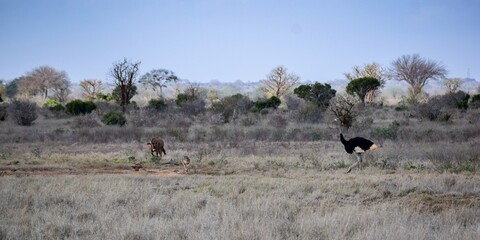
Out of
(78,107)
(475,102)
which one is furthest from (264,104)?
(475,102)

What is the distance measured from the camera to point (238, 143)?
21203 millimetres

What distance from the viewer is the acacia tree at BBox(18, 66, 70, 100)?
8062 centimetres

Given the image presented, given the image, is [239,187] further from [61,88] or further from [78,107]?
[61,88]

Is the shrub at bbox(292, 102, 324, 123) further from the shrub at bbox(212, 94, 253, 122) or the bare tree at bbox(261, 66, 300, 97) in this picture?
the bare tree at bbox(261, 66, 300, 97)

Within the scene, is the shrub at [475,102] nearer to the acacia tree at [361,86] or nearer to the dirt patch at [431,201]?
the acacia tree at [361,86]

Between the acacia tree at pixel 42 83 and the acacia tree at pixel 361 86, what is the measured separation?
51793mm

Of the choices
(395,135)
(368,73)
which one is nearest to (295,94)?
(368,73)

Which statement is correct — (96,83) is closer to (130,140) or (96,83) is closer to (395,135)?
(130,140)

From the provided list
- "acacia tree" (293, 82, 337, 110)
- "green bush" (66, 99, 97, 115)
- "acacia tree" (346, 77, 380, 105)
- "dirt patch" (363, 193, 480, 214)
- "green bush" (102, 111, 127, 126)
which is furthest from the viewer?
A: "acacia tree" (346, 77, 380, 105)

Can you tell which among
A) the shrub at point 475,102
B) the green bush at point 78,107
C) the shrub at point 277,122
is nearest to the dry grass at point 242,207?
the shrub at point 277,122

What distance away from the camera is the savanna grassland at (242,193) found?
6.73 m

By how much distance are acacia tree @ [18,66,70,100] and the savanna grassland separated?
6512cm

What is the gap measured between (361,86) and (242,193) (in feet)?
152

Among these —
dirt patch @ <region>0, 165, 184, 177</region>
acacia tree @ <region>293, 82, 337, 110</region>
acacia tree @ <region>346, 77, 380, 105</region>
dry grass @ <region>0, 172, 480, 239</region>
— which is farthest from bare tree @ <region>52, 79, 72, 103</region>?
dry grass @ <region>0, 172, 480, 239</region>
